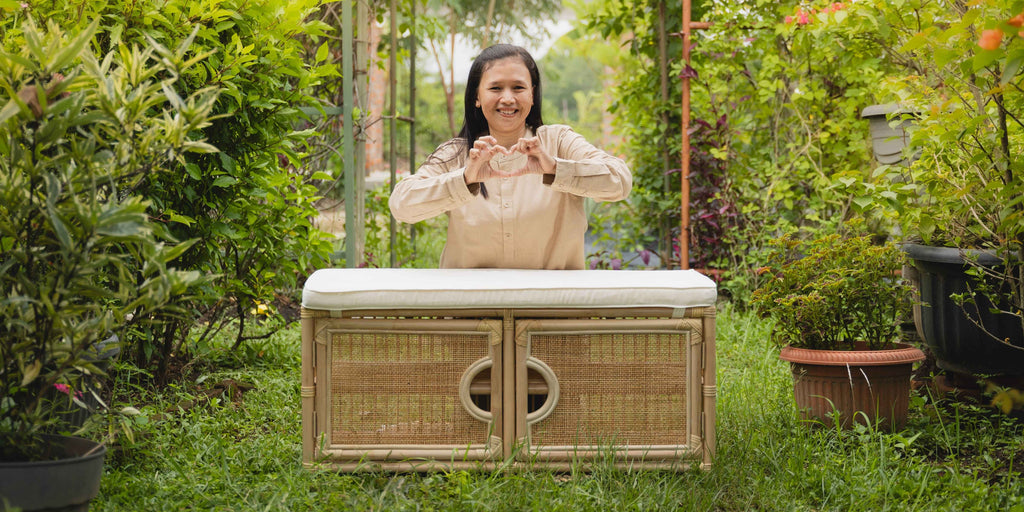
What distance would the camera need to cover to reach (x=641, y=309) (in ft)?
7.50

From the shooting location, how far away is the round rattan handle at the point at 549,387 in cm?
230

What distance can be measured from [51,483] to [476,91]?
167 centimetres

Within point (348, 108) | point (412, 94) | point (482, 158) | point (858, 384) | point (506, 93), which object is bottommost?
point (858, 384)

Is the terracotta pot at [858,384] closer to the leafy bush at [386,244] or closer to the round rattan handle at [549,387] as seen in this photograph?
the round rattan handle at [549,387]

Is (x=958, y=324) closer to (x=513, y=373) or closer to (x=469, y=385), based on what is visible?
(x=513, y=373)

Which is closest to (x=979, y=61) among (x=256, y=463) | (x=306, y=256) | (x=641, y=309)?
(x=641, y=309)

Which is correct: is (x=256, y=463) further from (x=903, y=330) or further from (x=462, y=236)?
(x=903, y=330)

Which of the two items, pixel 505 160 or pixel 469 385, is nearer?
pixel 469 385

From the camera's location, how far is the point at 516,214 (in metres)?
2.68

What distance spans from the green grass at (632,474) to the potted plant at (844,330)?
10cm

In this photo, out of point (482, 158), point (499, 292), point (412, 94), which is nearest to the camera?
point (499, 292)

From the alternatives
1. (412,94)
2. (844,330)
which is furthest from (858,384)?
(412,94)

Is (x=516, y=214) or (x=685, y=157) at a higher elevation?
(x=685, y=157)

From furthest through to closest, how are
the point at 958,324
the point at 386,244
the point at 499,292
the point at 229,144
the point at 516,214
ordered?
1. the point at 386,244
2. the point at 229,144
3. the point at 958,324
4. the point at 516,214
5. the point at 499,292
